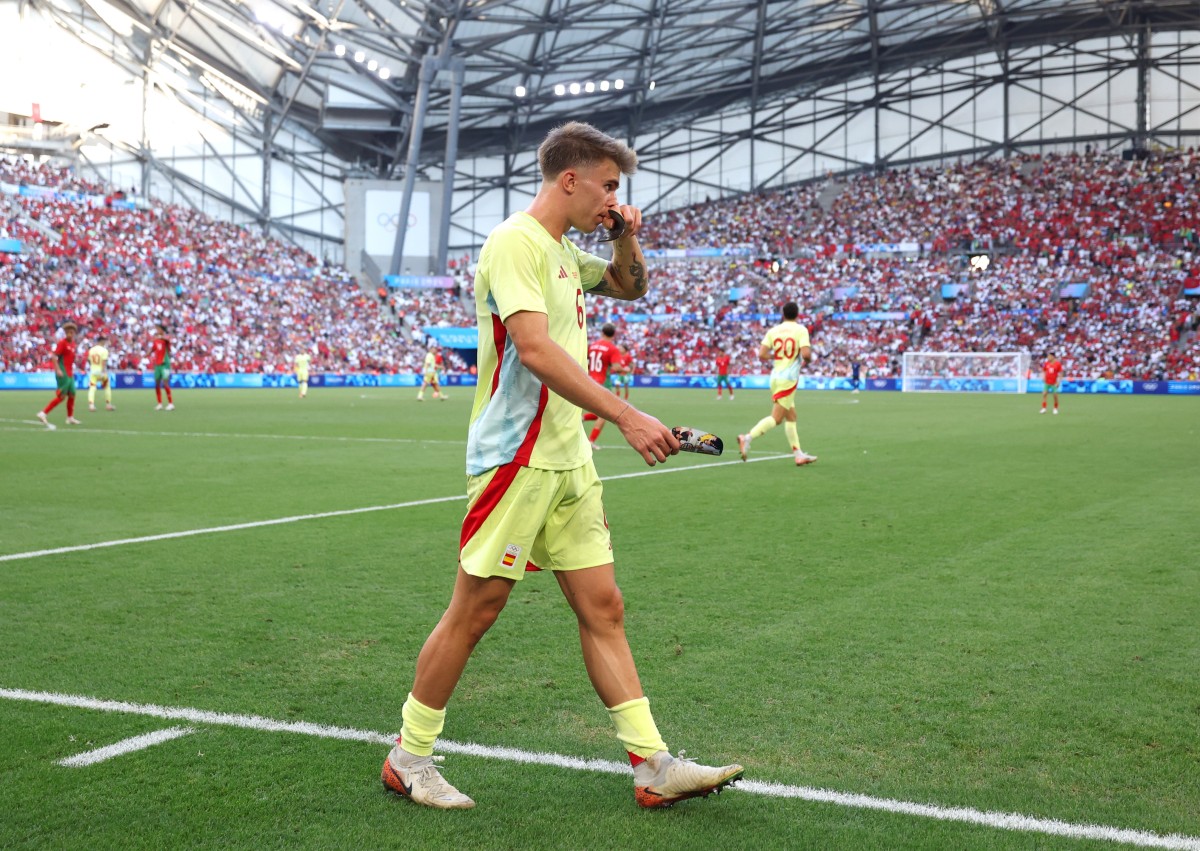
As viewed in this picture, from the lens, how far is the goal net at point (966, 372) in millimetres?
45562

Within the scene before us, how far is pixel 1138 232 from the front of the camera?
173ft

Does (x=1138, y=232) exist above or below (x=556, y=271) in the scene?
above

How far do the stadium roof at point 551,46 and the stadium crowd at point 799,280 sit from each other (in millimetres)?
6809

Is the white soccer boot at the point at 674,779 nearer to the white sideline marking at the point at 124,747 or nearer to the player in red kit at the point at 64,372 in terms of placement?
the white sideline marking at the point at 124,747

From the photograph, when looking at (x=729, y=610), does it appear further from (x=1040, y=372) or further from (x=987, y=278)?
(x=987, y=278)

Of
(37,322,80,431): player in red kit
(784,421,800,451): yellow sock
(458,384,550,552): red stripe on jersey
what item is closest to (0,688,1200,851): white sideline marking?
(458,384,550,552): red stripe on jersey

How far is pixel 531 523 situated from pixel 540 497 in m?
0.09

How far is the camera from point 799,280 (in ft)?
198

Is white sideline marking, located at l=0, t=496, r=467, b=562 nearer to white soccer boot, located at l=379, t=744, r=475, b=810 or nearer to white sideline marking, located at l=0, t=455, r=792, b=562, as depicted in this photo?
white sideline marking, located at l=0, t=455, r=792, b=562

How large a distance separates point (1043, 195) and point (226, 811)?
59562mm

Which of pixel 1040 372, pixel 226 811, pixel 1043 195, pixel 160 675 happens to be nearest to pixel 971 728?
pixel 226 811

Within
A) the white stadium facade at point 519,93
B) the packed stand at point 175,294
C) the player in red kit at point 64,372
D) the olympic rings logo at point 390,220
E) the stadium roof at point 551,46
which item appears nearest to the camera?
the player in red kit at point 64,372

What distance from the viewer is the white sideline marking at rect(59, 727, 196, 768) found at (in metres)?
3.67

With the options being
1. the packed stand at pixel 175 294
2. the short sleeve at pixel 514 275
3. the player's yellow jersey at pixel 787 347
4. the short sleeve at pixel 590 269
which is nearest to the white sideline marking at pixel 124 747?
the short sleeve at pixel 514 275
